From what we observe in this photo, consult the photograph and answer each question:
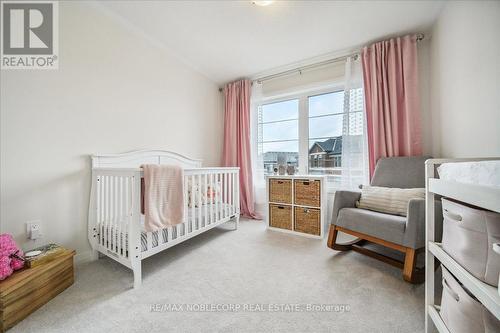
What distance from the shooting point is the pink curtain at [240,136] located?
306 centimetres

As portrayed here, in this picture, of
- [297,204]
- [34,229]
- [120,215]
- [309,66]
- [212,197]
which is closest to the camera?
[34,229]

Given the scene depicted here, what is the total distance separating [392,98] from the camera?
2.11 metres

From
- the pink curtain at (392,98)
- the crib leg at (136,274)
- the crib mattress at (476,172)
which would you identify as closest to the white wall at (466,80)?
the pink curtain at (392,98)

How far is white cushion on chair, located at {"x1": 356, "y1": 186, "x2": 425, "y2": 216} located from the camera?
1591 mm

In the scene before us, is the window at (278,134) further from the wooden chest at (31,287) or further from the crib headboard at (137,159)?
the wooden chest at (31,287)

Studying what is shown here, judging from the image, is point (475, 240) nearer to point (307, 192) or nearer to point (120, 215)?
point (307, 192)

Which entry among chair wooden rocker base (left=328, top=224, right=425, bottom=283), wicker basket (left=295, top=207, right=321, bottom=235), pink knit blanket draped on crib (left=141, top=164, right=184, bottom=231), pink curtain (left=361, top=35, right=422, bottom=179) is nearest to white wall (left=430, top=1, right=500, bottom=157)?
pink curtain (left=361, top=35, right=422, bottom=179)

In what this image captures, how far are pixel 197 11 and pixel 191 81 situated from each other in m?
1.09

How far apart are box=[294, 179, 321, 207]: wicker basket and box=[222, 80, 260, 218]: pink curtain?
906mm

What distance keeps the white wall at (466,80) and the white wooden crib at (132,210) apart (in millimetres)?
2113

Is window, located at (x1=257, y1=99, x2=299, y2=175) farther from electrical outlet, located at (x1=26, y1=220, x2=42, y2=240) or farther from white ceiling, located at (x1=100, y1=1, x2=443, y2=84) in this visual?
electrical outlet, located at (x1=26, y1=220, x2=42, y2=240)

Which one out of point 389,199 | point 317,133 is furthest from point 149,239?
point 317,133

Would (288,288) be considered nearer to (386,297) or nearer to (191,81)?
(386,297)

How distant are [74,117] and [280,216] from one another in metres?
2.26
